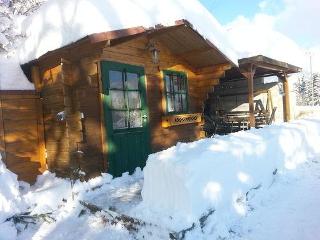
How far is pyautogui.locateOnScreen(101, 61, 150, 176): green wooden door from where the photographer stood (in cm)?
680

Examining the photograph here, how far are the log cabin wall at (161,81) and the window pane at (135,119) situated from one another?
453 mm

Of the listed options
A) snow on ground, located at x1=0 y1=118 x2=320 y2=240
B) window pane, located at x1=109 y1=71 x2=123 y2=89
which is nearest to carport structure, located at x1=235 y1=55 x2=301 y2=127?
snow on ground, located at x1=0 y1=118 x2=320 y2=240

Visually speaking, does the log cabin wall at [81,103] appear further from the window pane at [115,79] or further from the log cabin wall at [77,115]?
the window pane at [115,79]

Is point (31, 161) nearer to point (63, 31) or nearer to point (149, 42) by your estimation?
point (63, 31)

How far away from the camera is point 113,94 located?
703 centimetres

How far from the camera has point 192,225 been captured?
13.5ft

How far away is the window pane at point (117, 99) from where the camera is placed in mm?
7008

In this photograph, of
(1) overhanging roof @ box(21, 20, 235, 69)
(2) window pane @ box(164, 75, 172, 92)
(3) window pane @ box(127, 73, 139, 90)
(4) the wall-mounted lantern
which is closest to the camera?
(1) overhanging roof @ box(21, 20, 235, 69)

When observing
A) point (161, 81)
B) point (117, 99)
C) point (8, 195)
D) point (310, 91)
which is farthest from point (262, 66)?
point (310, 91)

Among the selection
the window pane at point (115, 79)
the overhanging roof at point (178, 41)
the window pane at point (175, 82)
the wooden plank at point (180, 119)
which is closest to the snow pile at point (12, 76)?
the overhanging roof at point (178, 41)

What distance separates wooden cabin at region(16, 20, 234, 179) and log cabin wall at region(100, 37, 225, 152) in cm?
2

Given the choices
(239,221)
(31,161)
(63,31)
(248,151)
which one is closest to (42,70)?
(63,31)

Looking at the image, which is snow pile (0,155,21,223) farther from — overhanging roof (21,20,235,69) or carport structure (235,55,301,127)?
carport structure (235,55,301,127)

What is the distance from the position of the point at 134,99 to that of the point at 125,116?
0.54 m
